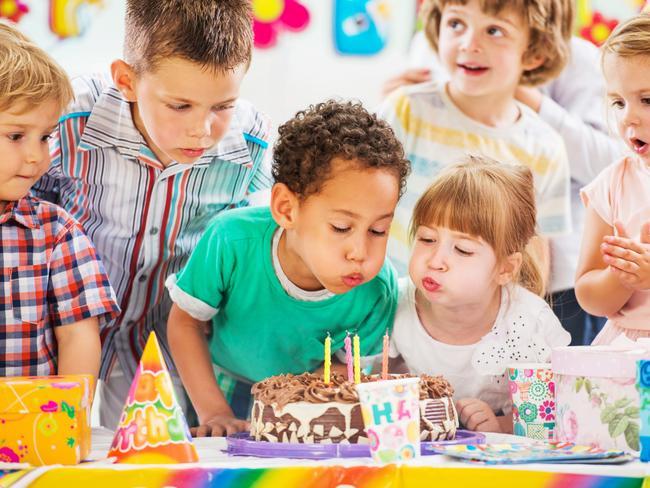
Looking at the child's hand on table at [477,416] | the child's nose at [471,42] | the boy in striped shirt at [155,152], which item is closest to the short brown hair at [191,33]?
the boy in striped shirt at [155,152]

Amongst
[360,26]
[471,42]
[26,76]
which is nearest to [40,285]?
[26,76]

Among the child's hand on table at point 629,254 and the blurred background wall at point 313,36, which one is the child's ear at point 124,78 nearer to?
the child's hand on table at point 629,254

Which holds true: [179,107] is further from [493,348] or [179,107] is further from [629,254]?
[629,254]

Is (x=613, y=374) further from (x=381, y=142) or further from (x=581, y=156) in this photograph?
(x=581, y=156)

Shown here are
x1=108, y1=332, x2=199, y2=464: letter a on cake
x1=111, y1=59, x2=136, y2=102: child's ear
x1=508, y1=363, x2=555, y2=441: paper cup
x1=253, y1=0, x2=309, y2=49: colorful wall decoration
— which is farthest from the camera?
x1=253, y1=0, x2=309, y2=49: colorful wall decoration

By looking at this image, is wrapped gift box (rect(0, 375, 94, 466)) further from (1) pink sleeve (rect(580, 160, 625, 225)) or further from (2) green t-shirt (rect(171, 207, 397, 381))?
(1) pink sleeve (rect(580, 160, 625, 225))

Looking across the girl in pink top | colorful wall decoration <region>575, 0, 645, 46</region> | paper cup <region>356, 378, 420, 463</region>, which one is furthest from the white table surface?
colorful wall decoration <region>575, 0, 645, 46</region>

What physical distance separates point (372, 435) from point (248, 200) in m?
1.15

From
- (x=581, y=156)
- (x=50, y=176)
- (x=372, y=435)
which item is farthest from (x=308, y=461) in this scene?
(x=581, y=156)

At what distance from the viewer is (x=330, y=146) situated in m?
1.69

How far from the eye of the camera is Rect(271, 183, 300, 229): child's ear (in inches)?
69.2

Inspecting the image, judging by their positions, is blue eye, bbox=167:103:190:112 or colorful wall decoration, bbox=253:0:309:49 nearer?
blue eye, bbox=167:103:190:112

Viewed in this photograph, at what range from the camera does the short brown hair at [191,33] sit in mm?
1778

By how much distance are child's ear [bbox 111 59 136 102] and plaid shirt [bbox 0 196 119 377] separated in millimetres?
336
